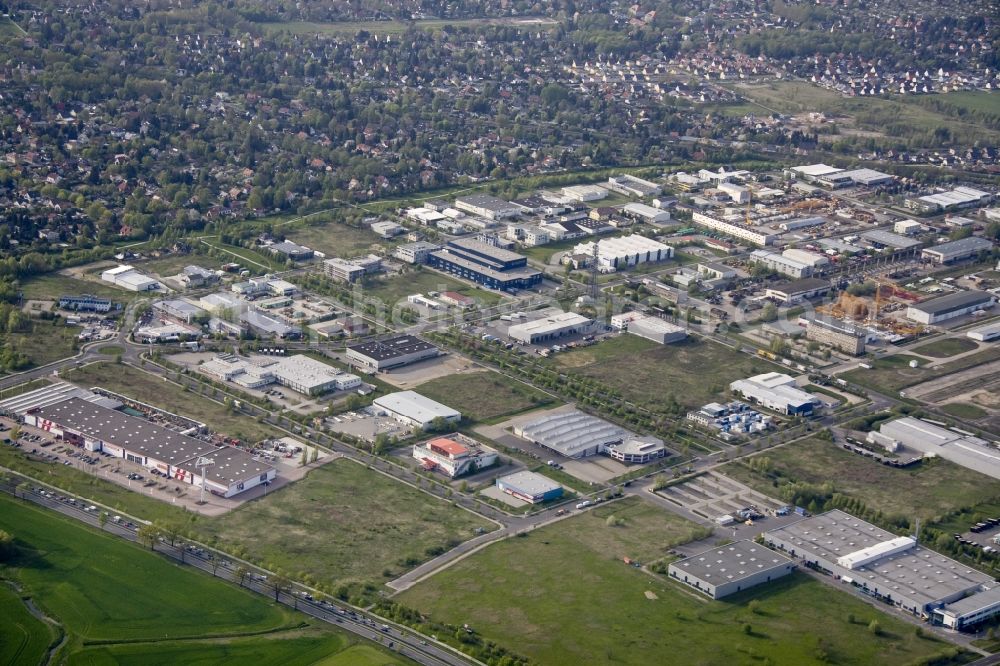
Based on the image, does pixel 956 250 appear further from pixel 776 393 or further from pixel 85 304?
pixel 85 304

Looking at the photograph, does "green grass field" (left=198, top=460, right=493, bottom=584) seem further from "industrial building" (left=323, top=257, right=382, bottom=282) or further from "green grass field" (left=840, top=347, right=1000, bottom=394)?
"green grass field" (left=840, top=347, right=1000, bottom=394)

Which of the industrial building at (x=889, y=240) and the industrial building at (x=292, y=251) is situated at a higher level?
the industrial building at (x=889, y=240)

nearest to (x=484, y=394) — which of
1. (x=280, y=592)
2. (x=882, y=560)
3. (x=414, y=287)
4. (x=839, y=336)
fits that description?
(x=414, y=287)

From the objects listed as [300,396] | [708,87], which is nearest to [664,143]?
[708,87]

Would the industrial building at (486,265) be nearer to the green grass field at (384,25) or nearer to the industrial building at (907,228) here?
the industrial building at (907,228)

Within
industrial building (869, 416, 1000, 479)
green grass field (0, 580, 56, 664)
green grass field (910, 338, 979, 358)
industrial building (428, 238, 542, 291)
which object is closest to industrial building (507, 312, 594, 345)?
industrial building (428, 238, 542, 291)

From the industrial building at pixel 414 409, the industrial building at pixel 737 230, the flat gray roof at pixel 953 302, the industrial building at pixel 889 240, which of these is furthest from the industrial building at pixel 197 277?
the industrial building at pixel 889 240
